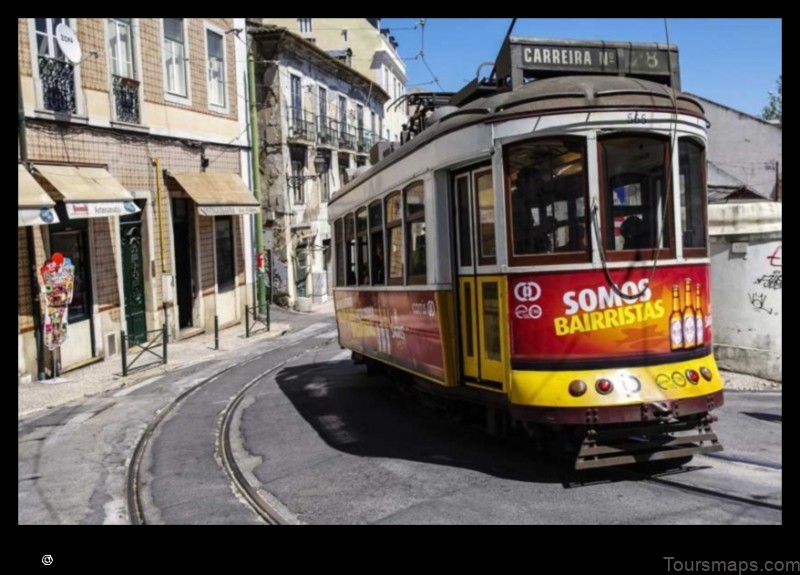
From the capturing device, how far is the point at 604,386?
19.4 feet

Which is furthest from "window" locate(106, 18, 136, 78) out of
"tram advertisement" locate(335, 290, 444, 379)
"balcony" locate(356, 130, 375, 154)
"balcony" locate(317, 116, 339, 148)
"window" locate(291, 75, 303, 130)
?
"balcony" locate(356, 130, 375, 154)

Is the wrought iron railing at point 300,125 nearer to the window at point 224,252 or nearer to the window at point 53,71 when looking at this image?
the window at point 224,252

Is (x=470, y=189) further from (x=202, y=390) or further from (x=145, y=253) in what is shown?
(x=145, y=253)

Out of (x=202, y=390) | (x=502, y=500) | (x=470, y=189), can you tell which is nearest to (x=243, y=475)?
(x=502, y=500)

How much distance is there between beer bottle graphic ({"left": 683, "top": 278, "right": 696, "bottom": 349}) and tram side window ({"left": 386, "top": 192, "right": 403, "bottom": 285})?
306 centimetres

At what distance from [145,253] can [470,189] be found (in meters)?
12.5

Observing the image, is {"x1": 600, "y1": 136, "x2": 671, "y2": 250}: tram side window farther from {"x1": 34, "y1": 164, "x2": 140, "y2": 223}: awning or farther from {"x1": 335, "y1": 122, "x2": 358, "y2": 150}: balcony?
{"x1": 335, "y1": 122, "x2": 358, "y2": 150}: balcony

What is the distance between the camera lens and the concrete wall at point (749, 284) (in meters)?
10.6

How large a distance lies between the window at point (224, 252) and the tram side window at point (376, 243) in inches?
493

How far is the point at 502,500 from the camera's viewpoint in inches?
232

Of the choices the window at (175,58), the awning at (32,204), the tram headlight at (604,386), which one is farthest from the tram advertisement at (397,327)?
the window at (175,58)

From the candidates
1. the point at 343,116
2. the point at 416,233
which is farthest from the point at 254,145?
the point at 416,233

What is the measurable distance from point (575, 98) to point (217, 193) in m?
14.7

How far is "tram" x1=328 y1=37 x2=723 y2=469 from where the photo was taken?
236 inches
